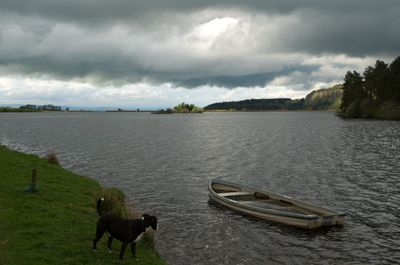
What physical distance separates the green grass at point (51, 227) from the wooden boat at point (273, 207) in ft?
39.3

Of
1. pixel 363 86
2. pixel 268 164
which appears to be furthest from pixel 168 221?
pixel 363 86

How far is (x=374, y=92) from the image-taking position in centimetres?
16700

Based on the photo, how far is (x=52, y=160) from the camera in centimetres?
4406

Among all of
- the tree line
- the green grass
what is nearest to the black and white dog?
the green grass

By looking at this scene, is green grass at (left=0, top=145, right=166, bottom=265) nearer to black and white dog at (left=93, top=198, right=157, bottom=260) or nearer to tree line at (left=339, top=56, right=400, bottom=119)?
black and white dog at (left=93, top=198, right=157, bottom=260)

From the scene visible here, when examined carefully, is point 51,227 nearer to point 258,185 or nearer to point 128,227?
point 128,227

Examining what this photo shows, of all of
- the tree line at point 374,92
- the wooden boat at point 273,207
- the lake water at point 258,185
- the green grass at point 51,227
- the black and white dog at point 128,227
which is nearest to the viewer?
the black and white dog at point 128,227

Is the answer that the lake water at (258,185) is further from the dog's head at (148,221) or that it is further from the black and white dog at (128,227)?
the dog's head at (148,221)

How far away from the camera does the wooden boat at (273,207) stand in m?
26.8

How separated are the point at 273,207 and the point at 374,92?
512 ft

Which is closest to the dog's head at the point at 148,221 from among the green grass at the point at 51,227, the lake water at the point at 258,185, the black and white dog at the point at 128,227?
the black and white dog at the point at 128,227

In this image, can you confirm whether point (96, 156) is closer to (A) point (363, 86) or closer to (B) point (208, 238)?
(B) point (208, 238)

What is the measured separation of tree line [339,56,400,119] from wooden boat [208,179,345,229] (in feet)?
434

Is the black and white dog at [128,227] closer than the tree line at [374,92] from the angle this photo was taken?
Yes
